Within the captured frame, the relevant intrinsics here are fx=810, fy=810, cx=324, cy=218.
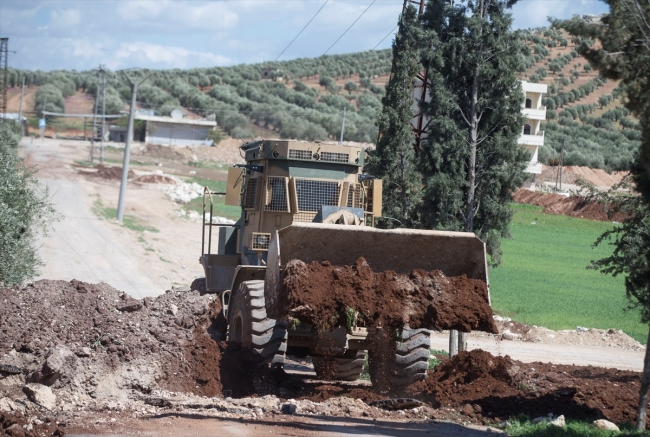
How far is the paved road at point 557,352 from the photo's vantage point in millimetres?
19469

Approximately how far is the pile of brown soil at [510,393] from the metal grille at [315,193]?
3.30 metres

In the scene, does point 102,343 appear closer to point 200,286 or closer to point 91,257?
point 200,286

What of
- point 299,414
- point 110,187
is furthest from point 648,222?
point 110,187

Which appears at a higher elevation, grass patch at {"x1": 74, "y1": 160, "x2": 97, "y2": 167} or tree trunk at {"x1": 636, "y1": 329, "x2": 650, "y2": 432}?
tree trunk at {"x1": 636, "y1": 329, "x2": 650, "y2": 432}

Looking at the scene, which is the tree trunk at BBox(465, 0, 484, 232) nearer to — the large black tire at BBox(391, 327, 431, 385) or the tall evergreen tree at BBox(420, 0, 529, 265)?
the tall evergreen tree at BBox(420, 0, 529, 265)

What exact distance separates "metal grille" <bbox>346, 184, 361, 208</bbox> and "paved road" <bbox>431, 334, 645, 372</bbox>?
23.5 feet

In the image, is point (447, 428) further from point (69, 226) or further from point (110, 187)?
point (110, 187)

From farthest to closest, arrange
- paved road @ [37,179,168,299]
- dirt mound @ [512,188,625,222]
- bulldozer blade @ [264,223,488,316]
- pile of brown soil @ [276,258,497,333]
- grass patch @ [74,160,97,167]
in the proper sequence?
grass patch @ [74,160,97,167]
dirt mound @ [512,188,625,222]
paved road @ [37,179,168,299]
bulldozer blade @ [264,223,488,316]
pile of brown soil @ [276,258,497,333]

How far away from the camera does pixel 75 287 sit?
12.9 m

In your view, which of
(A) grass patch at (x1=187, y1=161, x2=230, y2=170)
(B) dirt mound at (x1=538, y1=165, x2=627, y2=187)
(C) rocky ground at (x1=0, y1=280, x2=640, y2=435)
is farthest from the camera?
(B) dirt mound at (x1=538, y1=165, x2=627, y2=187)

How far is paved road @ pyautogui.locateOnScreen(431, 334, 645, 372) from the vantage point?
1947cm

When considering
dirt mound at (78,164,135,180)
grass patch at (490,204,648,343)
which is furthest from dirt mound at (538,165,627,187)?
dirt mound at (78,164,135,180)

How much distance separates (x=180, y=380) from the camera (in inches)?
451

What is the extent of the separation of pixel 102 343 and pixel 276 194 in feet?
12.7
